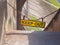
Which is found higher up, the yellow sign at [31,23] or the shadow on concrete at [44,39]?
the yellow sign at [31,23]

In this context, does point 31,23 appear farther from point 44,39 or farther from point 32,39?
point 44,39

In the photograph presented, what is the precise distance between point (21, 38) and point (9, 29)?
574 millimetres

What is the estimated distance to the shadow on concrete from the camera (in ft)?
23.1

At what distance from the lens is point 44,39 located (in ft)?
23.4

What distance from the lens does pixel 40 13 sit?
73.2ft

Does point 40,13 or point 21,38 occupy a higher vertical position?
point 40,13

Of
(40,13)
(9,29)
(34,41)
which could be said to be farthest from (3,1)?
(40,13)

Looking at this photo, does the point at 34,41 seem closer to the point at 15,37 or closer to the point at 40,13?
the point at 15,37

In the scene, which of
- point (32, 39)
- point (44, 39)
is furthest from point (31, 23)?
point (44, 39)

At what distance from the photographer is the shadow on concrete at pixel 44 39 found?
277 inches

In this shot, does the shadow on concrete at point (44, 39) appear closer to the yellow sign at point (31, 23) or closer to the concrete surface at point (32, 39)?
the concrete surface at point (32, 39)

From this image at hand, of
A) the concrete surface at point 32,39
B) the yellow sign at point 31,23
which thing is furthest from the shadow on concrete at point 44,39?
the yellow sign at point 31,23

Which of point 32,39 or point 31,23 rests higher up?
point 31,23

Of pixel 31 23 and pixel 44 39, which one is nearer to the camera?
pixel 44 39
